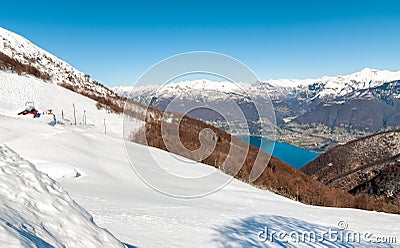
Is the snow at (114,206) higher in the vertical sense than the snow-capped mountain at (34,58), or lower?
lower

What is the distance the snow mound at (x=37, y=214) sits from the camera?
3.84m

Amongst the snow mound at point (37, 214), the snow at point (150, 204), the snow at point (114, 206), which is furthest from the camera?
the snow at point (150, 204)

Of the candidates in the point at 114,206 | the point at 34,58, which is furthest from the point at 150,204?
the point at 34,58

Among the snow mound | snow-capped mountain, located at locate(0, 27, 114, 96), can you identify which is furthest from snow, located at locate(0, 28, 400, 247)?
snow-capped mountain, located at locate(0, 27, 114, 96)

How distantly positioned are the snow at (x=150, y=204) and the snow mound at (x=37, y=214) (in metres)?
0.24

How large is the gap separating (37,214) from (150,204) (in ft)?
29.3

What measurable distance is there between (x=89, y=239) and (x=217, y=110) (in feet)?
16.8

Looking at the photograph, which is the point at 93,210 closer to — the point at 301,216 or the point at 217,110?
the point at 217,110

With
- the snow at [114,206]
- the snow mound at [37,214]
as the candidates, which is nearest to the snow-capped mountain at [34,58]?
Result: the snow at [114,206]

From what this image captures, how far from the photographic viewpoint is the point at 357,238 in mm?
12344

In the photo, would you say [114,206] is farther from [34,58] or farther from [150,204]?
[34,58]

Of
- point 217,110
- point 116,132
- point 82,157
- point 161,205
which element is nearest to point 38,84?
point 116,132

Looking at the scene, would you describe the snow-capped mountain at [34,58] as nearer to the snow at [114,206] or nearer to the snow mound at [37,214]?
the snow at [114,206]

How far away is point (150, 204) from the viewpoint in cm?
1332
